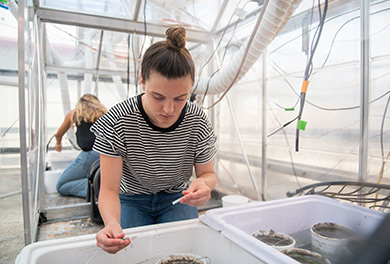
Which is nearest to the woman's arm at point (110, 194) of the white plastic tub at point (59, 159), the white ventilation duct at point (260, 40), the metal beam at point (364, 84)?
the white ventilation duct at point (260, 40)

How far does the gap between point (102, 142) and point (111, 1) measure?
6.29ft

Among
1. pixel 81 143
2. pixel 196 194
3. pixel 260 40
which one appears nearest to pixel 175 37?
pixel 196 194

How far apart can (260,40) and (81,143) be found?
2086mm

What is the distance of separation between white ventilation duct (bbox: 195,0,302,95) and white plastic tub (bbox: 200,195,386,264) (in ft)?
2.87

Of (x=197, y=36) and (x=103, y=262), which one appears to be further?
(x=197, y=36)

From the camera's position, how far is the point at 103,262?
824 millimetres

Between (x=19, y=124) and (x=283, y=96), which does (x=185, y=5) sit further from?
(x=19, y=124)

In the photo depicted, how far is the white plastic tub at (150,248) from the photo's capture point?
75 centimetres

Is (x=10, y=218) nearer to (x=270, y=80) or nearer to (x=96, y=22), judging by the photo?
(x=96, y=22)

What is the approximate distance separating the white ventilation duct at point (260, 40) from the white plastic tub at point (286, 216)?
2.87 feet

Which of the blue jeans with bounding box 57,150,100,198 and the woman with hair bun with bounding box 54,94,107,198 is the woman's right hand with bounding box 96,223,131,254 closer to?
the woman with hair bun with bounding box 54,94,107,198

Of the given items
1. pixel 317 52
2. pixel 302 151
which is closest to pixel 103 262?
pixel 302 151

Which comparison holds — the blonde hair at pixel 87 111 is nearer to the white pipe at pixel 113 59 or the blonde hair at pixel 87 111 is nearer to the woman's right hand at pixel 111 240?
the white pipe at pixel 113 59

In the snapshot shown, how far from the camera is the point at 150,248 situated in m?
0.88
